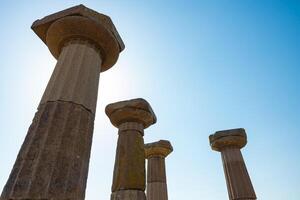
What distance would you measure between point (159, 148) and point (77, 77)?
422 inches

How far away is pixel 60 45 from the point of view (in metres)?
6.43

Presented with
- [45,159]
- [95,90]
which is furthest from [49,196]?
[95,90]

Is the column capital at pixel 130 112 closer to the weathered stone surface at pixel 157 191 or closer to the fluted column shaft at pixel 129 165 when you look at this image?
the fluted column shaft at pixel 129 165

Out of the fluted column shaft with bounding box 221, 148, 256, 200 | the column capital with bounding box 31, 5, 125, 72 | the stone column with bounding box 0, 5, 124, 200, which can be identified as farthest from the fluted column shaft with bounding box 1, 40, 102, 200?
the fluted column shaft with bounding box 221, 148, 256, 200

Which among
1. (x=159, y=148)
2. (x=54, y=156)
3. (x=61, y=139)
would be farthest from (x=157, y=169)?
(x=54, y=156)

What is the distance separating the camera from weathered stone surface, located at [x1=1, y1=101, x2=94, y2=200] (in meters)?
3.46

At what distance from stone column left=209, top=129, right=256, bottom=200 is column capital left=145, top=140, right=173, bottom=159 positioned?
3373 millimetres

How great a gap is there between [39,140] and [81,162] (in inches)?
34.0

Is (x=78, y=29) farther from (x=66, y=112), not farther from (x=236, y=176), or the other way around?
(x=236, y=176)

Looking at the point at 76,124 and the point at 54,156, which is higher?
the point at 76,124

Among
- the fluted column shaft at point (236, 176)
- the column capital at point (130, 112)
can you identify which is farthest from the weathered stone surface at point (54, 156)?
the fluted column shaft at point (236, 176)

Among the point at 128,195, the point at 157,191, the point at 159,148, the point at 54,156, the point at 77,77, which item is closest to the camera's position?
the point at 54,156

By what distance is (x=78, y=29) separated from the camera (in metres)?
6.02

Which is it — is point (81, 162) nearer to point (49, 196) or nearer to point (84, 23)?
point (49, 196)
